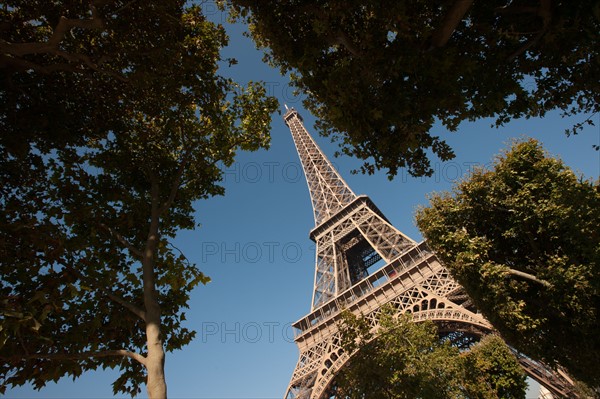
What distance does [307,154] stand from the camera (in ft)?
154

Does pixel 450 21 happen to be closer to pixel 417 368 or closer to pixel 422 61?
pixel 422 61

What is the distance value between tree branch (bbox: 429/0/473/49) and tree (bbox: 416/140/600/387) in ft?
21.5

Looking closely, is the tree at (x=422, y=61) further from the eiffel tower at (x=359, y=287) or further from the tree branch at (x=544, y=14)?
the eiffel tower at (x=359, y=287)

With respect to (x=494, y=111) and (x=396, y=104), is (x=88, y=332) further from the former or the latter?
(x=494, y=111)

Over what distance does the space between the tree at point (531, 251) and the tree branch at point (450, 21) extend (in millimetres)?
6557

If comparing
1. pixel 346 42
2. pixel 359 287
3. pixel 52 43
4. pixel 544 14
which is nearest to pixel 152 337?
pixel 52 43

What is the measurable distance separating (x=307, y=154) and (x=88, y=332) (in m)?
42.4

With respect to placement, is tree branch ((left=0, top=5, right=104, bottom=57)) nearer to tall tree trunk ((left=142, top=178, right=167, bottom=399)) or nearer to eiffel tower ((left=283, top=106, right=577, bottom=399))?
tall tree trunk ((left=142, top=178, right=167, bottom=399))

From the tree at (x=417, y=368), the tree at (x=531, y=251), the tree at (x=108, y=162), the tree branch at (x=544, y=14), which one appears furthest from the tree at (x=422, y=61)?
the tree at (x=417, y=368)

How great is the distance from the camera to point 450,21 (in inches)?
201

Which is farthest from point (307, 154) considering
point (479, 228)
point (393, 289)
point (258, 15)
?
point (258, 15)

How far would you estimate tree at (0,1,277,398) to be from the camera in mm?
5094

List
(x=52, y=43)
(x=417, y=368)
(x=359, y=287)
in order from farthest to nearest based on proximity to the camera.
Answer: (x=359, y=287)
(x=417, y=368)
(x=52, y=43)

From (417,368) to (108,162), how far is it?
14.3m
